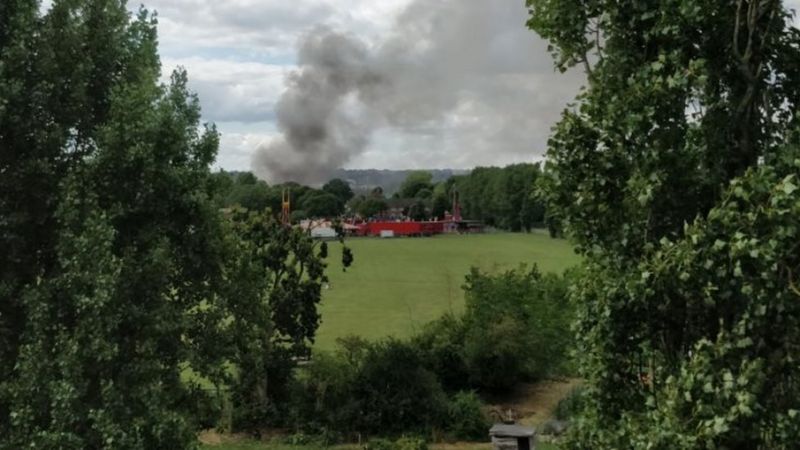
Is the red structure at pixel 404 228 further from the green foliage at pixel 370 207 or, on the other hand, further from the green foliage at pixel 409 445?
the green foliage at pixel 409 445

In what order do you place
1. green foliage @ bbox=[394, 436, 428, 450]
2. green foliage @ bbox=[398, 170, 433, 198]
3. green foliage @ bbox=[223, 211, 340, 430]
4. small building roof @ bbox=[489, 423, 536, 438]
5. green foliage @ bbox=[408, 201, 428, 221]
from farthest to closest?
1. green foliage @ bbox=[398, 170, 433, 198]
2. green foliage @ bbox=[408, 201, 428, 221]
3. green foliage @ bbox=[223, 211, 340, 430]
4. green foliage @ bbox=[394, 436, 428, 450]
5. small building roof @ bbox=[489, 423, 536, 438]

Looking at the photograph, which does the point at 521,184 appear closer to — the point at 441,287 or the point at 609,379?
the point at 441,287

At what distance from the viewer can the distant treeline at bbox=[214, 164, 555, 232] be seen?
2169 cm

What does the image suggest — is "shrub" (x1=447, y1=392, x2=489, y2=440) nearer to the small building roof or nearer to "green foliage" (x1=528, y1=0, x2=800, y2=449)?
the small building roof

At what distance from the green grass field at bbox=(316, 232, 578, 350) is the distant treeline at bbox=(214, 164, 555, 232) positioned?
177cm

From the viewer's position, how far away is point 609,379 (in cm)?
489

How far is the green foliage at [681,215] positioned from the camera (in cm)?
399

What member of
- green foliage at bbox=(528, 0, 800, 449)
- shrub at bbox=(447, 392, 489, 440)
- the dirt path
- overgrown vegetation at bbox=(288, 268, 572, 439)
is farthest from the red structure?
green foliage at bbox=(528, 0, 800, 449)

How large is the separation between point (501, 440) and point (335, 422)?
19.7 feet

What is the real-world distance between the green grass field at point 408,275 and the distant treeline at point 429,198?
1.77m

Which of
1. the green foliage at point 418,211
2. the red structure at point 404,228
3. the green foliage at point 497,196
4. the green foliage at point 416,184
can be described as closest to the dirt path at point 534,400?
the green foliage at point 497,196

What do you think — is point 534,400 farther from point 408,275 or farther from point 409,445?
point 408,275

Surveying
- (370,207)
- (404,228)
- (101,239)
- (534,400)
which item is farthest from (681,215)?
(404,228)

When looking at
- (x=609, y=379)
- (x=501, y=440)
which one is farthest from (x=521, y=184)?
(x=609, y=379)
